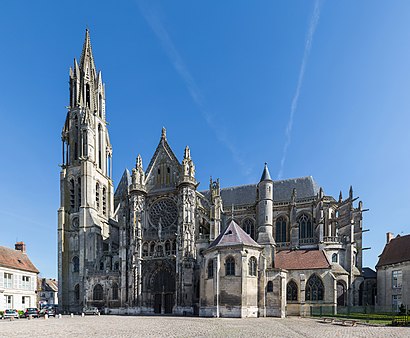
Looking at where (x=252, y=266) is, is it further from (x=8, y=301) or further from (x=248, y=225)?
(x=8, y=301)

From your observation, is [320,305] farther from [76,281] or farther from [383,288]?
[76,281]

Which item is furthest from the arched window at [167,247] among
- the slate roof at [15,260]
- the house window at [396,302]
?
the house window at [396,302]

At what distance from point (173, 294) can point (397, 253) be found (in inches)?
1015

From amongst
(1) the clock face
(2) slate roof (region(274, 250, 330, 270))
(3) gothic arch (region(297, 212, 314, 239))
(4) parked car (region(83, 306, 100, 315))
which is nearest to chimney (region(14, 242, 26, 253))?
(4) parked car (region(83, 306, 100, 315))

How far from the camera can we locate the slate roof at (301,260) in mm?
41500

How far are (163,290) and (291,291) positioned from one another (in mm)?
15004

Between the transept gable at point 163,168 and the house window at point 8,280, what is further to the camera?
the transept gable at point 163,168

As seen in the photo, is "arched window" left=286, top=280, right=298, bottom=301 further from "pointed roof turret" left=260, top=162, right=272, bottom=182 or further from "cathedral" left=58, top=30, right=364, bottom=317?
"pointed roof turret" left=260, top=162, right=272, bottom=182

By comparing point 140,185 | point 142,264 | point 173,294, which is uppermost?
point 140,185

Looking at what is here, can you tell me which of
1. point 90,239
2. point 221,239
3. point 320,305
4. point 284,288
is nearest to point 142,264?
point 90,239

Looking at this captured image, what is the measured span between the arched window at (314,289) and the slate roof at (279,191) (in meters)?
12.2

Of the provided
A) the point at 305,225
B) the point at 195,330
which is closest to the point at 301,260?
the point at 305,225

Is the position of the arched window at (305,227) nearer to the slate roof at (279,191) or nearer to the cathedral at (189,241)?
the cathedral at (189,241)

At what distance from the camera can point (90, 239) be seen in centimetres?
5153
